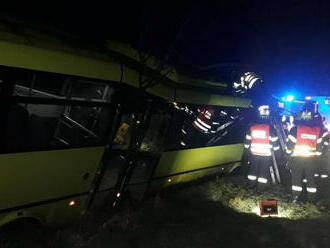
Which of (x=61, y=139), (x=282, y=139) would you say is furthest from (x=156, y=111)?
(x=282, y=139)

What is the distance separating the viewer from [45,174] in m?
5.25

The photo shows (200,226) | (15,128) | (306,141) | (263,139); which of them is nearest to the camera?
(15,128)

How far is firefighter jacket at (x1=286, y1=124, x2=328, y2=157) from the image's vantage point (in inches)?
372

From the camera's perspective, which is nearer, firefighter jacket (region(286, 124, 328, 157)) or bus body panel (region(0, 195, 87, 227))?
bus body panel (region(0, 195, 87, 227))

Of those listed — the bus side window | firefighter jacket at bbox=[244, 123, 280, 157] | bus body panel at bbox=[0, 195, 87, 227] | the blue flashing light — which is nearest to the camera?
the bus side window

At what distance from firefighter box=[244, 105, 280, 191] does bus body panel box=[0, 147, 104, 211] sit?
535 cm

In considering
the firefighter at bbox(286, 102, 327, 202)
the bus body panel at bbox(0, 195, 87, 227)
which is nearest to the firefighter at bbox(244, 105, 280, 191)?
the firefighter at bbox(286, 102, 327, 202)

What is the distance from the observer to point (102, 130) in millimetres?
5945

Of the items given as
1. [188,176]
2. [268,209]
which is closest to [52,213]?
[188,176]

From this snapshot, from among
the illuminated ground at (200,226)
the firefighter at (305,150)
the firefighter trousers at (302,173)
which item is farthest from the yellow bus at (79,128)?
the firefighter trousers at (302,173)

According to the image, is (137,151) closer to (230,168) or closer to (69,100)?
(69,100)

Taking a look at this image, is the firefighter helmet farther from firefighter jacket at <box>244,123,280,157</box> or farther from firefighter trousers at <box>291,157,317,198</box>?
firefighter trousers at <box>291,157,317,198</box>

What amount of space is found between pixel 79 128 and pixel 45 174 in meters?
0.87

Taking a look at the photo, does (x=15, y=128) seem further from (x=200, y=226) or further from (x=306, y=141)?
(x=306, y=141)
